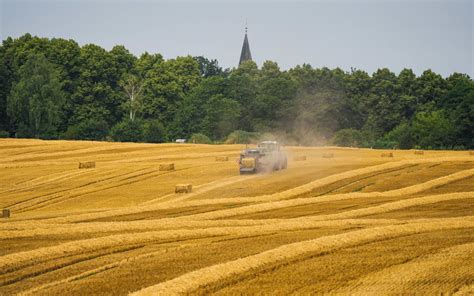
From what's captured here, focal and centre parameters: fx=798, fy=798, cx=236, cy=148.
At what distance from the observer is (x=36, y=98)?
392 feet

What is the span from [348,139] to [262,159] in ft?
196

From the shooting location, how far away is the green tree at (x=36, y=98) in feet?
389

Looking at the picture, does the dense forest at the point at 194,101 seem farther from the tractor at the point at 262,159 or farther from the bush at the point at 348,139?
the tractor at the point at 262,159

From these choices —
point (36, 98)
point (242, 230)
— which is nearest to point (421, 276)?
point (242, 230)

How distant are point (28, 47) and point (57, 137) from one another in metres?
30.1

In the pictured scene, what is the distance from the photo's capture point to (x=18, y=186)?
45250mm

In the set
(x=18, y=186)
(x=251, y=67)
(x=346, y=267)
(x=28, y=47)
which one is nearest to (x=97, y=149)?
(x=18, y=186)

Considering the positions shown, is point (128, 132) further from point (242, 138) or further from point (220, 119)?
point (220, 119)

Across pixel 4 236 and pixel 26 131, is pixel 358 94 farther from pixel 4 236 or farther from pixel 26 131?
pixel 4 236

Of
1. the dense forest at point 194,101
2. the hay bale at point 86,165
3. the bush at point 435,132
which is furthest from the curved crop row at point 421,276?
the dense forest at point 194,101

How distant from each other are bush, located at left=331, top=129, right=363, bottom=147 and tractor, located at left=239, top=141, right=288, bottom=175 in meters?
56.9

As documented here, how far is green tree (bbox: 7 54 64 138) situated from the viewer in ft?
389

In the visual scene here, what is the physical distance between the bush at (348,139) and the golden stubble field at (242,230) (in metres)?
53.5

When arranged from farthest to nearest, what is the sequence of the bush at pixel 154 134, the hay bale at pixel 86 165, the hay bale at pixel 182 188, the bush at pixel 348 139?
the bush at pixel 154 134 → the bush at pixel 348 139 → the hay bale at pixel 86 165 → the hay bale at pixel 182 188
